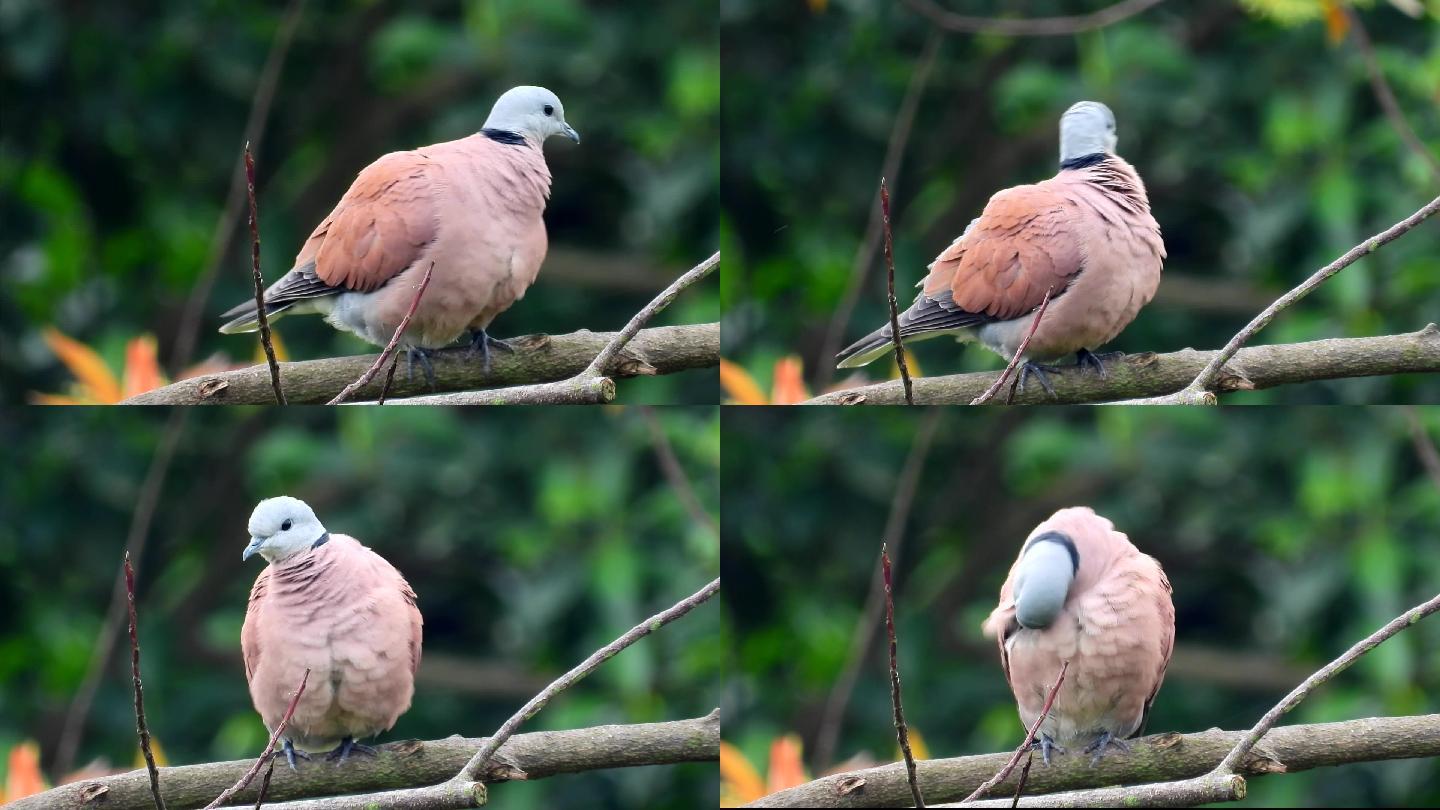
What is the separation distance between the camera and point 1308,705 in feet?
10.4

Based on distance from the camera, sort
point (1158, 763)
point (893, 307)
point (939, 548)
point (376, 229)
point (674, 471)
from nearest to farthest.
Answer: point (893, 307)
point (376, 229)
point (1158, 763)
point (939, 548)
point (674, 471)

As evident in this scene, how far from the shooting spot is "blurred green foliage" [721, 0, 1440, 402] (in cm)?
228

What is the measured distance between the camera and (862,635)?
2.54m

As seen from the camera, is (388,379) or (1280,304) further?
(388,379)

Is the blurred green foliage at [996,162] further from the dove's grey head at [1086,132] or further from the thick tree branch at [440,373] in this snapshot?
the thick tree branch at [440,373]

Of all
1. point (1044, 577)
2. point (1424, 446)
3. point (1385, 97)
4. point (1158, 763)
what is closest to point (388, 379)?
point (1044, 577)

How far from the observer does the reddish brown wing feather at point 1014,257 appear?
2148 millimetres

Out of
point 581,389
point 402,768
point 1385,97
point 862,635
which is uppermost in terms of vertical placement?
point 1385,97

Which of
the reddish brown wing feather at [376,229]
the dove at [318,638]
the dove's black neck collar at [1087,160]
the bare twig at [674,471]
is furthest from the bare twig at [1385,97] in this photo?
the dove at [318,638]

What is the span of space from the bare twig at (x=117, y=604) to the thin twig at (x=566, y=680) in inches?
27.1

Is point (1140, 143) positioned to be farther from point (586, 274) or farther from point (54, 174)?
point (54, 174)

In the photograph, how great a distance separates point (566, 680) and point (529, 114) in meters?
0.84

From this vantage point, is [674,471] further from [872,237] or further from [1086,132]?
[1086,132]

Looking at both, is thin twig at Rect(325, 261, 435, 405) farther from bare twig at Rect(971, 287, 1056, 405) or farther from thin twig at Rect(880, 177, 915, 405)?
bare twig at Rect(971, 287, 1056, 405)
